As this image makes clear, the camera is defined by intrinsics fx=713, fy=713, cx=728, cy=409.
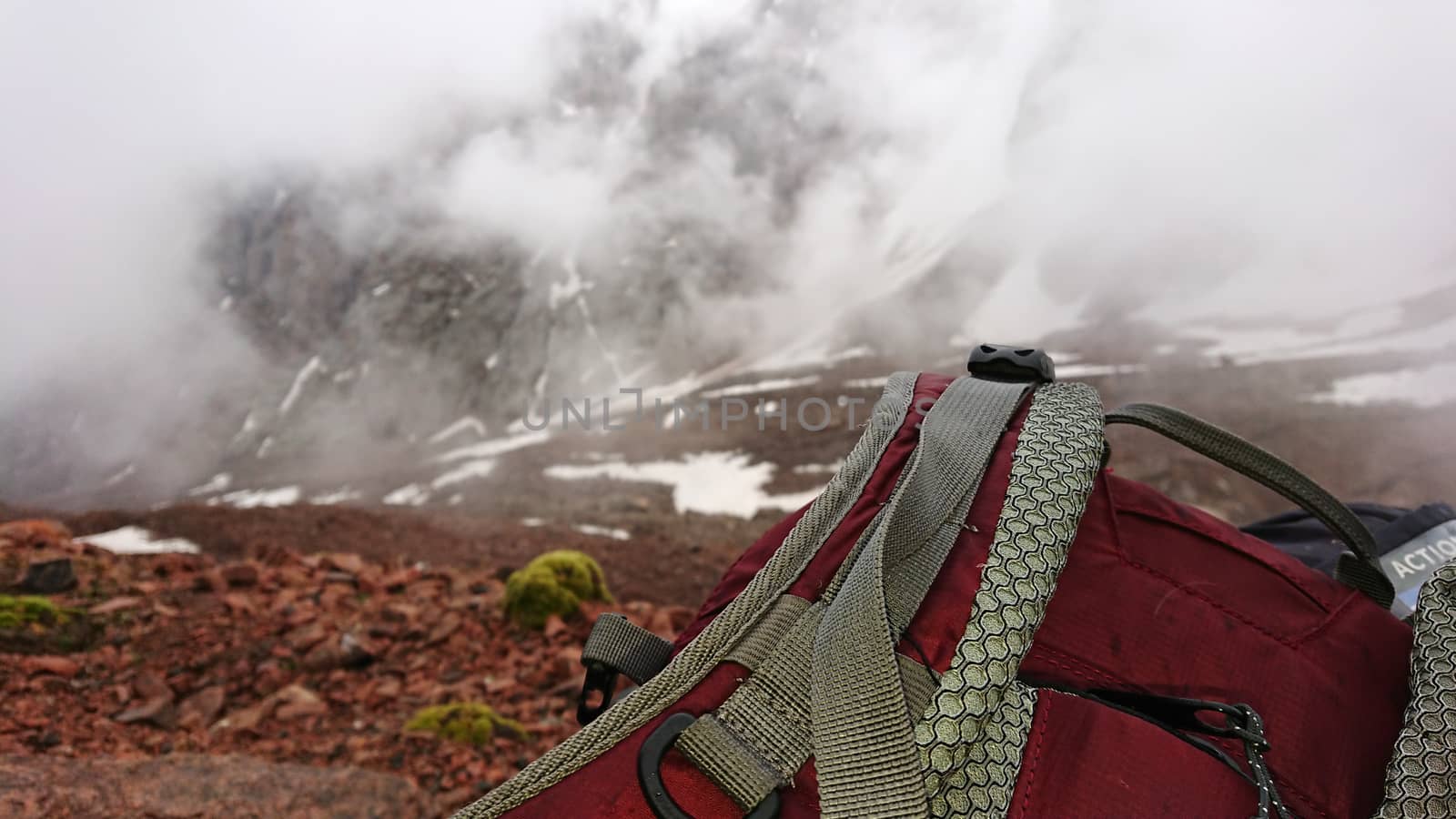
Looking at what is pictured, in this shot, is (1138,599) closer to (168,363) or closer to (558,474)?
(558,474)

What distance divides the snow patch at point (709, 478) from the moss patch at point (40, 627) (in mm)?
9444

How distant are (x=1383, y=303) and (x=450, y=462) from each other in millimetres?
23565

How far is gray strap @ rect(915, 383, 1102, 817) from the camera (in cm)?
85

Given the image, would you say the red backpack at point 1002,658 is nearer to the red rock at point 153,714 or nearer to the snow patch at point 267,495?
the red rock at point 153,714

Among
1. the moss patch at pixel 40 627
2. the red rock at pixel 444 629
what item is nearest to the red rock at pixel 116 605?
the moss patch at pixel 40 627

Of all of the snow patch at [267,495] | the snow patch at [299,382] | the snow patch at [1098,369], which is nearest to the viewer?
the snow patch at [1098,369]

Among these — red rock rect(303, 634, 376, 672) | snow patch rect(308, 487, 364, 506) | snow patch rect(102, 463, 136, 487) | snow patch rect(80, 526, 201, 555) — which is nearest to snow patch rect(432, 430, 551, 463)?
snow patch rect(308, 487, 364, 506)

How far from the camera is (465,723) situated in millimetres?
3326

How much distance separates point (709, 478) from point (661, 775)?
46.7 feet

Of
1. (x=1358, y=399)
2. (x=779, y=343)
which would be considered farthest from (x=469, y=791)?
(x=779, y=343)

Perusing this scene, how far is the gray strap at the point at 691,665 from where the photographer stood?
892mm

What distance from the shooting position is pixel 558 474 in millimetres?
16969

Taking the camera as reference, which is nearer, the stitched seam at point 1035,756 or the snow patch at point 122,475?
the stitched seam at point 1035,756

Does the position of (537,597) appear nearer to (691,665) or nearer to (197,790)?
(197,790)
